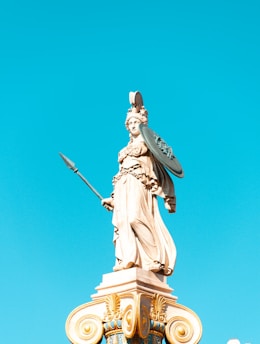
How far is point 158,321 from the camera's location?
13945mm

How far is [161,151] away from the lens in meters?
15.1

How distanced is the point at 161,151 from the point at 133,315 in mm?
3289

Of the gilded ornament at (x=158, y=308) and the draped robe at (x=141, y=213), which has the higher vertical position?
the draped robe at (x=141, y=213)

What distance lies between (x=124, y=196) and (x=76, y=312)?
2303mm

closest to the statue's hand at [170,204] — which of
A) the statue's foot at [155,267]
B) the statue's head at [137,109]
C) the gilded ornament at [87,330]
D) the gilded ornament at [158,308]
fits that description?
the statue's foot at [155,267]

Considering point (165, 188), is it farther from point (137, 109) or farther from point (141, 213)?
point (137, 109)

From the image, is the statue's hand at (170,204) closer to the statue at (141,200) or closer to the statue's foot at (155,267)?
the statue at (141,200)

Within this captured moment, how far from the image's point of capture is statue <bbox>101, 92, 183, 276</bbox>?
1450 centimetres

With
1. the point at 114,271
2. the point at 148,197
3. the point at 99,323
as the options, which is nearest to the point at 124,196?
the point at 148,197

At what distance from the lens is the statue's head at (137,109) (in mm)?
15781

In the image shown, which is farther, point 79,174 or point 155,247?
point 79,174

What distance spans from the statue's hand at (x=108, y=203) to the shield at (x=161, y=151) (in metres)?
1.31

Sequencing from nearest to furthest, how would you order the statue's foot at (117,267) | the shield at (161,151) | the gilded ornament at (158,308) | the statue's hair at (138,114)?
1. the gilded ornament at (158,308)
2. the statue's foot at (117,267)
3. the shield at (161,151)
4. the statue's hair at (138,114)

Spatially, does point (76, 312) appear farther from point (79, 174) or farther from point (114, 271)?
point (79, 174)
